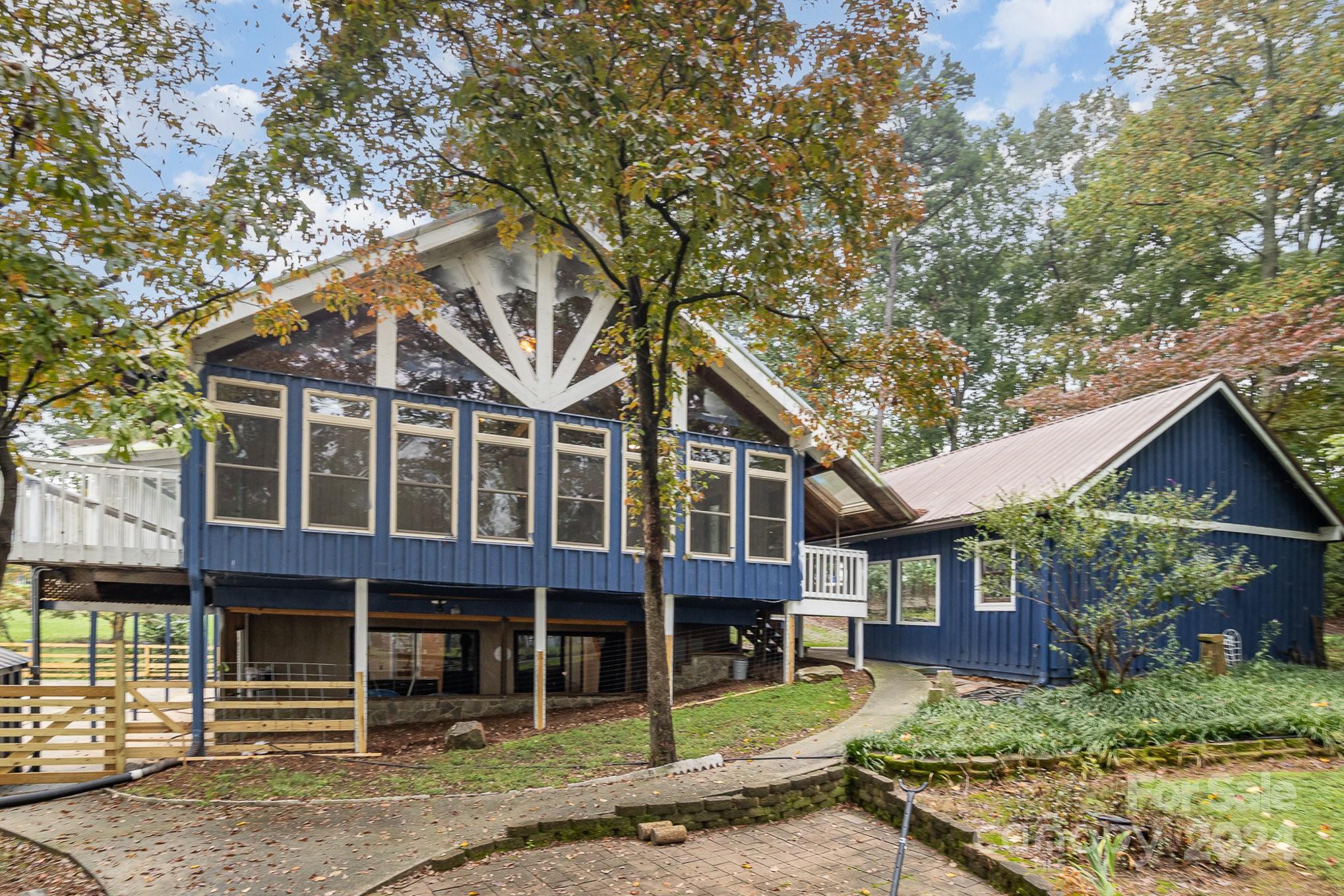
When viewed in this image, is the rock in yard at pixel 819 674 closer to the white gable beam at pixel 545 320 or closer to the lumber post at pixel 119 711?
the white gable beam at pixel 545 320

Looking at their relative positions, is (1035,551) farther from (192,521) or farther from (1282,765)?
(192,521)

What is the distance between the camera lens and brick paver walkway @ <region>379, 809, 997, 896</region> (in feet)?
20.9

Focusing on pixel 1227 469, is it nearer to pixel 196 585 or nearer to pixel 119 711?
pixel 196 585

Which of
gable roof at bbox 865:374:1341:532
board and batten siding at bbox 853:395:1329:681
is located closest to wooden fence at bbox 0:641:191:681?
board and batten siding at bbox 853:395:1329:681

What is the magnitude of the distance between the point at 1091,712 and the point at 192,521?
436 inches

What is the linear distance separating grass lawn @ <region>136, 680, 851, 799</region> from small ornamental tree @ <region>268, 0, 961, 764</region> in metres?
1.37

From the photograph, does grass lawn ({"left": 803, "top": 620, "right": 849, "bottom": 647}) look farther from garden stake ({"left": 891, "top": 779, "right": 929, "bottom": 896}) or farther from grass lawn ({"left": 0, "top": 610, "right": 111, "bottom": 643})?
grass lawn ({"left": 0, "top": 610, "right": 111, "bottom": 643})

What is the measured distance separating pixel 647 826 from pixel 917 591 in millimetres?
10351

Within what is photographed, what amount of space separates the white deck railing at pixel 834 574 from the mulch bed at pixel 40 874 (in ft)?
35.9

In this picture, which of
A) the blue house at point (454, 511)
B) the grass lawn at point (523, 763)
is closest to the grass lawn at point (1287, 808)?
the grass lawn at point (523, 763)

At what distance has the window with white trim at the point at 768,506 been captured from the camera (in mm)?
14773

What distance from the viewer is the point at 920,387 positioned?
10.4m

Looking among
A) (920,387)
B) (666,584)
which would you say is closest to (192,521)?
(666,584)

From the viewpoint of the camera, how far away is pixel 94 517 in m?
11.1
